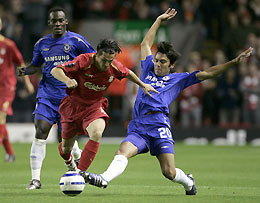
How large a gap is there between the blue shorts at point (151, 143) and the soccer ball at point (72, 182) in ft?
2.77

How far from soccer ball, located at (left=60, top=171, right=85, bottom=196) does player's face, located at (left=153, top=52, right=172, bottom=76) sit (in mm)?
1863

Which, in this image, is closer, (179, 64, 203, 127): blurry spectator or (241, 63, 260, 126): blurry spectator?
(241, 63, 260, 126): blurry spectator

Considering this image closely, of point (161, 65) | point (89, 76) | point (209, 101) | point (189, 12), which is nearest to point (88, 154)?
point (89, 76)

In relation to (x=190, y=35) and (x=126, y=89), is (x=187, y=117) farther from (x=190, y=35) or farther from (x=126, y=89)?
(x=190, y=35)

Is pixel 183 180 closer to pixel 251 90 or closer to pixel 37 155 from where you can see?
pixel 37 155

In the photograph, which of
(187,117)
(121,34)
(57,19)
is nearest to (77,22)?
(121,34)

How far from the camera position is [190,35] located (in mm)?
21094

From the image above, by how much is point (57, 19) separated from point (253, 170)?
16.3ft

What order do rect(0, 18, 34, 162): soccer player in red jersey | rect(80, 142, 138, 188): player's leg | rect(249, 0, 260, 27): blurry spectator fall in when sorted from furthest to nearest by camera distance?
1. rect(249, 0, 260, 27): blurry spectator
2. rect(0, 18, 34, 162): soccer player in red jersey
3. rect(80, 142, 138, 188): player's leg

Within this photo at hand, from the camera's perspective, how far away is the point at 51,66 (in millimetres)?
9125

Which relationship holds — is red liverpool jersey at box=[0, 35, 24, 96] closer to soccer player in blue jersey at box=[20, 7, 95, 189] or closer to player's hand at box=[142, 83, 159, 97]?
soccer player in blue jersey at box=[20, 7, 95, 189]

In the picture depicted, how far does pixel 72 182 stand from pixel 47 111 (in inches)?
78.5

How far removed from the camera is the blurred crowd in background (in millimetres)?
18500

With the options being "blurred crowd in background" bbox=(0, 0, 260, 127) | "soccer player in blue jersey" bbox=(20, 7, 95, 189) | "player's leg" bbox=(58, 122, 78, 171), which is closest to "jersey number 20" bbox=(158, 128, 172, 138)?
"player's leg" bbox=(58, 122, 78, 171)
